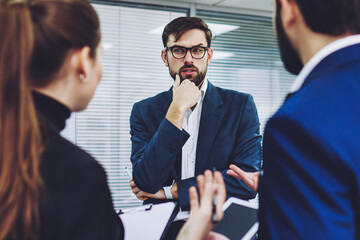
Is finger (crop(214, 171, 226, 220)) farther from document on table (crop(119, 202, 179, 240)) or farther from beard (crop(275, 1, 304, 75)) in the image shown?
document on table (crop(119, 202, 179, 240))

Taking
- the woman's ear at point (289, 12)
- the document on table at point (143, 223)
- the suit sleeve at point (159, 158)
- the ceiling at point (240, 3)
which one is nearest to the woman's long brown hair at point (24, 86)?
the woman's ear at point (289, 12)

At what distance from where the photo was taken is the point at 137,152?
1812 mm

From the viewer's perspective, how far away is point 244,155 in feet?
5.70

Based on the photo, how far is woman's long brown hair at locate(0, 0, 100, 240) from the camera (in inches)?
27.6

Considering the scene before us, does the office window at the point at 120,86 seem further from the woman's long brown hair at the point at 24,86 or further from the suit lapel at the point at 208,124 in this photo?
the woman's long brown hair at the point at 24,86

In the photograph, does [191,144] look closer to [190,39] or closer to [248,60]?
[190,39]

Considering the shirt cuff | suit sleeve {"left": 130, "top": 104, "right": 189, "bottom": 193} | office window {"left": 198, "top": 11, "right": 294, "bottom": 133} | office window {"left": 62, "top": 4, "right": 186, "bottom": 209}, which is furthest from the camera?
office window {"left": 198, "top": 11, "right": 294, "bottom": 133}

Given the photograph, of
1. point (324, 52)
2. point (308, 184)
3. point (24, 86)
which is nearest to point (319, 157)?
point (308, 184)

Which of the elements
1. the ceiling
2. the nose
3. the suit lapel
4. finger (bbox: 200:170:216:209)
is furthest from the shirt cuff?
the ceiling

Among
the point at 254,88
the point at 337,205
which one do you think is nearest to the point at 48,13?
the point at 337,205

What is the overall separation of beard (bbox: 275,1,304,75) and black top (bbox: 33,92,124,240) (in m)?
0.49

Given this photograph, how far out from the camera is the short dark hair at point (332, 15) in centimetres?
74

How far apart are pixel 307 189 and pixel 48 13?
61 centimetres

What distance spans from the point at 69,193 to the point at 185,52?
4.14ft
